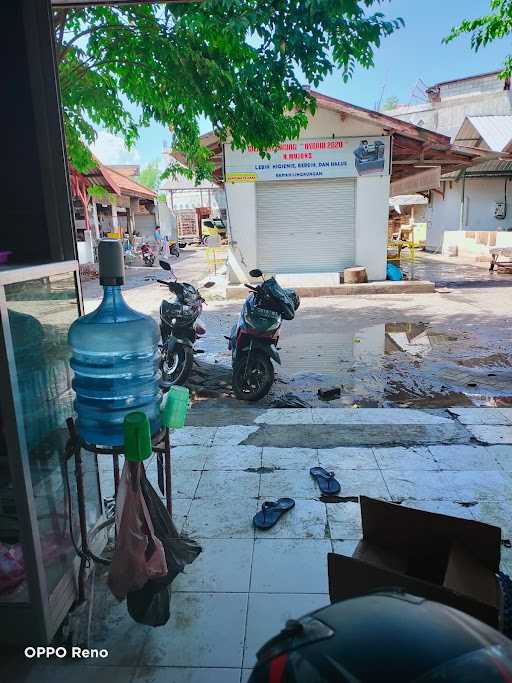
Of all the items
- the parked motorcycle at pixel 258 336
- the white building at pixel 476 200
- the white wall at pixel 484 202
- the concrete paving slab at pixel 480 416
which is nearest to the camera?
the concrete paving slab at pixel 480 416

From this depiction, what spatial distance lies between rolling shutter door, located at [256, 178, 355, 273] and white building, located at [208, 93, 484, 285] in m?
0.03

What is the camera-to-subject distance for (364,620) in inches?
Answer: 45.3

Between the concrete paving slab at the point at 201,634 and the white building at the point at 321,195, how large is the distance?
12.2 metres

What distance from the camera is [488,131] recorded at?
25344mm

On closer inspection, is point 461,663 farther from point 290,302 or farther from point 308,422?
point 290,302

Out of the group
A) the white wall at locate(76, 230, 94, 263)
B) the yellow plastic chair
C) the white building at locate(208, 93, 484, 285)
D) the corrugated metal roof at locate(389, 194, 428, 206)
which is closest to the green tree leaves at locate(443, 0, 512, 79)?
the white building at locate(208, 93, 484, 285)

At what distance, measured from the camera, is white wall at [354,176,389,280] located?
47.3ft

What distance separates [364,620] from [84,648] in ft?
5.05

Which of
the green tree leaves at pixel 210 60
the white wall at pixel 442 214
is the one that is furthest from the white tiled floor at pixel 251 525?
the white wall at pixel 442 214

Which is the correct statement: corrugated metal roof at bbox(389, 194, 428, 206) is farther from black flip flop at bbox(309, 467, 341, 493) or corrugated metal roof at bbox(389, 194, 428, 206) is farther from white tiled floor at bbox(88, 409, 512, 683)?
black flip flop at bbox(309, 467, 341, 493)

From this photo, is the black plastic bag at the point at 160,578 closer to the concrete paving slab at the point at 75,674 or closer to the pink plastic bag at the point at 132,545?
the pink plastic bag at the point at 132,545

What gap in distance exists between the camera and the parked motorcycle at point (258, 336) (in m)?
5.48

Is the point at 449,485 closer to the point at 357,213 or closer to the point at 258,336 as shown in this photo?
the point at 258,336

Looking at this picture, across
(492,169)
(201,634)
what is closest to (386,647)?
(201,634)
